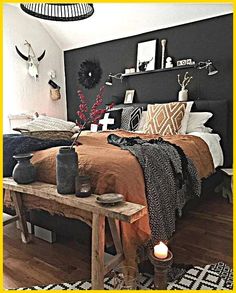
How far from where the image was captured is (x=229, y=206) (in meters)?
2.84

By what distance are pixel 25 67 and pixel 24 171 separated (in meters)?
3.24

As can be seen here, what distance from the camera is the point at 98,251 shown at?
1372 mm

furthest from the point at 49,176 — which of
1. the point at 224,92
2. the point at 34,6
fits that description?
the point at 224,92

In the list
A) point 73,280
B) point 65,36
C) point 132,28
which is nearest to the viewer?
point 73,280

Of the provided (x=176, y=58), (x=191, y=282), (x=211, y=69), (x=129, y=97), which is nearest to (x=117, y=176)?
(x=191, y=282)

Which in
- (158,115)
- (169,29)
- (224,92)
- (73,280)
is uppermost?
(169,29)

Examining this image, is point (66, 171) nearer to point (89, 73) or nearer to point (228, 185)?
point (228, 185)

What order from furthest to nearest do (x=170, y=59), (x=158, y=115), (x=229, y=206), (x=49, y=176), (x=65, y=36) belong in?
(x=65, y=36)
(x=170, y=59)
(x=158, y=115)
(x=229, y=206)
(x=49, y=176)

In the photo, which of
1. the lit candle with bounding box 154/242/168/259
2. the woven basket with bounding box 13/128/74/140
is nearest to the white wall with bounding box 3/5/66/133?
the woven basket with bounding box 13/128/74/140

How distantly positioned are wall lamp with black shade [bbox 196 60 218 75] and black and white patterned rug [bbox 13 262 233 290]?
7.99ft

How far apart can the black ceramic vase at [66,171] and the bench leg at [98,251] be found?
265 mm

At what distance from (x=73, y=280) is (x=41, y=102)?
3.73 metres

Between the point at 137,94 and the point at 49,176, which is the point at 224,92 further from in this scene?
the point at 49,176

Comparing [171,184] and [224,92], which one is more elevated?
[224,92]
